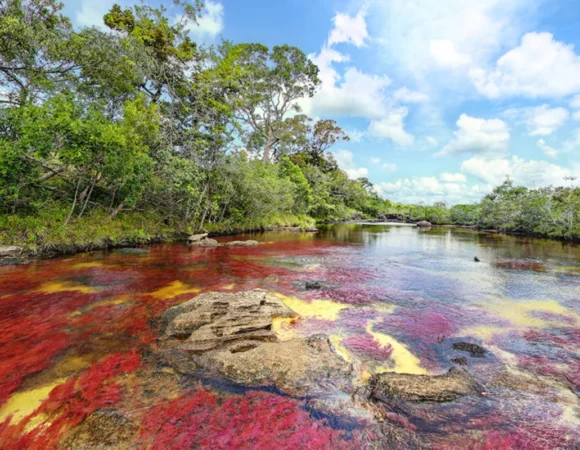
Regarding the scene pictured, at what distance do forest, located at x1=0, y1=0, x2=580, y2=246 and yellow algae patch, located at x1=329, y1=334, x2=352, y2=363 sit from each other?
568 inches

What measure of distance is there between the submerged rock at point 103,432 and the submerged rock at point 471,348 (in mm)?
6616

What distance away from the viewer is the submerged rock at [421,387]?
193 inches

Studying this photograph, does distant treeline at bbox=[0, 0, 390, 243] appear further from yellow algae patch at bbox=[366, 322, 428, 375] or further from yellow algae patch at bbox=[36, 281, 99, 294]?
yellow algae patch at bbox=[366, 322, 428, 375]

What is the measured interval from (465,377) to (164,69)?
27.1 m

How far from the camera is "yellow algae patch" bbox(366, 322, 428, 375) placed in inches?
235

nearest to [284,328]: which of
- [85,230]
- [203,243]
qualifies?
[85,230]

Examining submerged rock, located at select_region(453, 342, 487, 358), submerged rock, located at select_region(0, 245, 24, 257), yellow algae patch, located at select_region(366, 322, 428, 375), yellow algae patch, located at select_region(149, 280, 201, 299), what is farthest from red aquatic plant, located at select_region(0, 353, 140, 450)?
submerged rock, located at select_region(0, 245, 24, 257)

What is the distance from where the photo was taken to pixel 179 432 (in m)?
4.13

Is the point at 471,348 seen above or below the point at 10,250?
below

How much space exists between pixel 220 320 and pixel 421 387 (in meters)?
4.43

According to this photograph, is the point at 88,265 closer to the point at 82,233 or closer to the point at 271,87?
the point at 82,233

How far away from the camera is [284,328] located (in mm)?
7754

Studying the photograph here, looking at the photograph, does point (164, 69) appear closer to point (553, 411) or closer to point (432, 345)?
point (432, 345)

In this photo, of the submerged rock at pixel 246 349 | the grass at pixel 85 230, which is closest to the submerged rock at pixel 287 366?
the submerged rock at pixel 246 349
